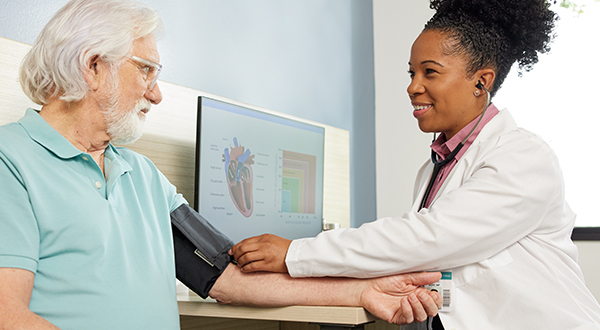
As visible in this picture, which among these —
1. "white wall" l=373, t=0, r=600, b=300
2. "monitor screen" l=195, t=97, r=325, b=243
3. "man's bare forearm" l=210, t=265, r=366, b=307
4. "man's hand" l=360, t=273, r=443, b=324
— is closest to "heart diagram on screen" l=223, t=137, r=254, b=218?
"monitor screen" l=195, t=97, r=325, b=243

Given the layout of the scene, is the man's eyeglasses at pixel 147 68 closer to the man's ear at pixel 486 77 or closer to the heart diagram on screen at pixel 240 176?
the heart diagram on screen at pixel 240 176

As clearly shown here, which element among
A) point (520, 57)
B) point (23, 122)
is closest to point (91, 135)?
point (23, 122)

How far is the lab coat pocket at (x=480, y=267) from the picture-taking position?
3.56 ft

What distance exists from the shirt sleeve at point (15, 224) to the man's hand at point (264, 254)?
1.59 ft

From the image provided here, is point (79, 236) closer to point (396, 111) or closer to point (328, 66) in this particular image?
point (328, 66)

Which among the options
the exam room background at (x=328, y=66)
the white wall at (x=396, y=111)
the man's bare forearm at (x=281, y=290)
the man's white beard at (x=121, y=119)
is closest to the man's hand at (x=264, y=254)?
the man's bare forearm at (x=281, y=290)

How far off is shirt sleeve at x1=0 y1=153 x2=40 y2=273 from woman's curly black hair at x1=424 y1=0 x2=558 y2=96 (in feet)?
3.60

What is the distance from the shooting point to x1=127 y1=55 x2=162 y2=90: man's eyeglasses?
114 cm

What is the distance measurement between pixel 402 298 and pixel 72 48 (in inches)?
35.5

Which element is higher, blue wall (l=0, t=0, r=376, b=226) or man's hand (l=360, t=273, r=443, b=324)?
blue wall (l=0, t=0, r=376, b=226)

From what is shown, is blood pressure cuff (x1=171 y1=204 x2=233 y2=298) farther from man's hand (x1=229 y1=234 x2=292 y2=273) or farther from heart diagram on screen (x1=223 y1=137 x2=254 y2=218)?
heart diagram on screen (x1=223 y1=137 x2=254 y2=218)

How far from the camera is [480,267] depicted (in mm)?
1096

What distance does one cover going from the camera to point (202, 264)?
1.26 metres

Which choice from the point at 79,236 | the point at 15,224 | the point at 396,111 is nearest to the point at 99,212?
the point at 79,236
